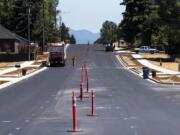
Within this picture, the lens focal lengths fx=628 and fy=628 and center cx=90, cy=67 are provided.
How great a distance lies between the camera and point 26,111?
26766 mm

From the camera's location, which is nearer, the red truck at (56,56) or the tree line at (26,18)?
the red truck at (56,56)

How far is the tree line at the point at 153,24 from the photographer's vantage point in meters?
88.5

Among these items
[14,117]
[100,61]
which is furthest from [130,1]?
[14,117]

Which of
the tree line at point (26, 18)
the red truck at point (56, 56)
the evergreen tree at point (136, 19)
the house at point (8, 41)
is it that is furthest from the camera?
the evergreen tree at point (136, 19)

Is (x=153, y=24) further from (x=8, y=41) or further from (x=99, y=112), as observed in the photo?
(x=99, y=112)

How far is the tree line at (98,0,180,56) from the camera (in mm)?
88500

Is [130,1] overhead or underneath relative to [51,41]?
overhead

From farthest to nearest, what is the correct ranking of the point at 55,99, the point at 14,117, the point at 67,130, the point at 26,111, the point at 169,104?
the point at 55,99
the point at 169,104
the point at 26,111
the point at 14,117
the point at 67,130

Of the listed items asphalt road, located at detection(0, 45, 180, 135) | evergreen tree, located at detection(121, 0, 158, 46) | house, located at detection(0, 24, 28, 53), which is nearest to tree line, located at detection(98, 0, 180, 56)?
evergreen tree, located at detection(121, 0, 158, 46)

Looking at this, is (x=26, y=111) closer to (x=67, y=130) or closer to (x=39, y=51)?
(x=67, y=130)

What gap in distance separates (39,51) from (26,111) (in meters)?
82.7

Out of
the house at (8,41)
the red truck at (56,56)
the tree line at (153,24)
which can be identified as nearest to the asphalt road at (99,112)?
the red truck at (56,56)

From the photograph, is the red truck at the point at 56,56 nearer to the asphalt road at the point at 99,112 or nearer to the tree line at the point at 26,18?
the tree line at the point at 26,18

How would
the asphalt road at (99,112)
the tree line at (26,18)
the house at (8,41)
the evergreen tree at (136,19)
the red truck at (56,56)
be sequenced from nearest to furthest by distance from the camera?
the asphalt road at (99,112) < the red truck at (56,56) < the house at (8,41) < the tree line at (26,18) < the evergreen tree at (136,19)
